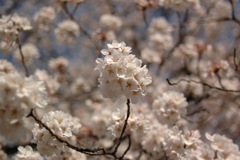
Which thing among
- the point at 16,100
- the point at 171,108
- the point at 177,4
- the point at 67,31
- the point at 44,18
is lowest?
the point at 67,31

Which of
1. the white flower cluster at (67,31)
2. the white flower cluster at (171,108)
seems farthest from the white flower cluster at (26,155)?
the white flower cluster at (67,31)

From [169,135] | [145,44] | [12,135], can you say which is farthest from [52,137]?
[145,44]

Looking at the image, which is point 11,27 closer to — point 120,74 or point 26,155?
point 26,155

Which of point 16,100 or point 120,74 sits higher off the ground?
point 16,100

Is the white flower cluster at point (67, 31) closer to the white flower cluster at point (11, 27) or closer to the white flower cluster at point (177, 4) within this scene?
the white flower cluster at point (177, 4)

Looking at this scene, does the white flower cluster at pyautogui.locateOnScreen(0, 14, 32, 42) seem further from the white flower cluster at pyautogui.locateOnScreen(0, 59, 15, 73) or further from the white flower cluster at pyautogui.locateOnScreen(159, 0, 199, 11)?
the white flower cluster at pyautogui.locateOnScreen(159, 0, 199, 11)

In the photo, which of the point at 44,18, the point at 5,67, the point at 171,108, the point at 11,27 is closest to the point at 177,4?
the point at 171,108
